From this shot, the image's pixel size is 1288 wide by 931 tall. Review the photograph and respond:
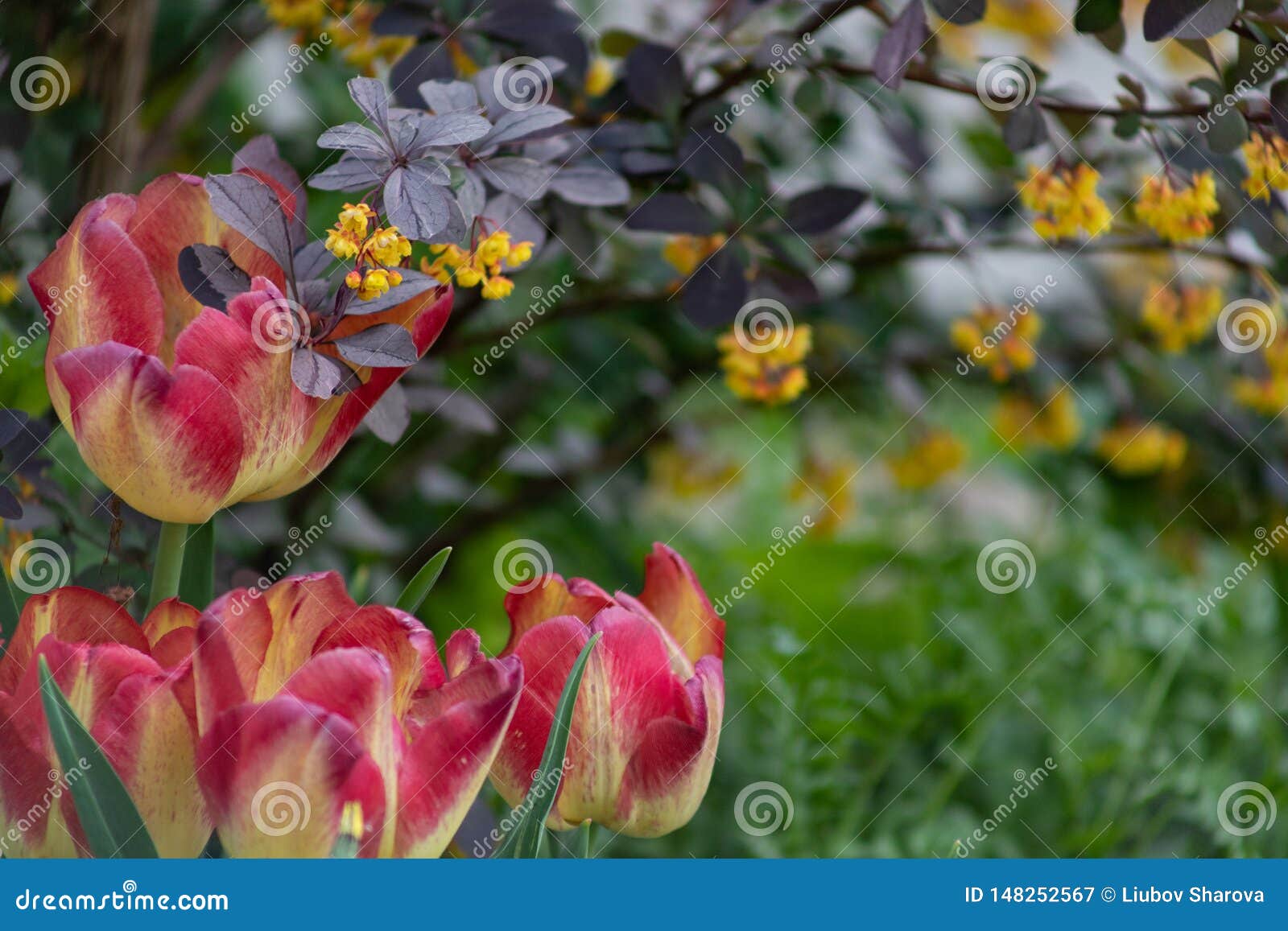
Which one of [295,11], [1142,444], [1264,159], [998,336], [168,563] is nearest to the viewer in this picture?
[168,563]

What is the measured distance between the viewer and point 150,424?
37 cm

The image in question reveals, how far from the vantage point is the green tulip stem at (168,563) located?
1.40 feet

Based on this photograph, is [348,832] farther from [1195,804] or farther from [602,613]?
[1195,804]

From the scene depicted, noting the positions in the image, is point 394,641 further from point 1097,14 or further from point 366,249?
point 1097,14

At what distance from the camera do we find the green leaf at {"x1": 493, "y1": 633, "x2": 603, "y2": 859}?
370mm

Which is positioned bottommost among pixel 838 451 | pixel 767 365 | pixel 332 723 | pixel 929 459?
pixel 838 451

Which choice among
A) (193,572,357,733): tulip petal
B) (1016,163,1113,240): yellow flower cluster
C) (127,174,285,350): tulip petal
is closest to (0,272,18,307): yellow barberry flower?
(127,174,285,350): tulip petal

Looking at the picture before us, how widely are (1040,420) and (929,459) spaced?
0.34 ft

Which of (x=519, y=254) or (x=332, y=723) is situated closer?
(x=332, y=723)

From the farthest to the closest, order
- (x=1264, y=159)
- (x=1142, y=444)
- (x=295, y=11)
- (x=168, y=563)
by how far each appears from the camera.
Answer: (x=1142, y=444)
(x=295, y=11)
(x=1264, y=159)
(x=168, y=563)

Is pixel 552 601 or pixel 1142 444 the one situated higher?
pixel 552 601

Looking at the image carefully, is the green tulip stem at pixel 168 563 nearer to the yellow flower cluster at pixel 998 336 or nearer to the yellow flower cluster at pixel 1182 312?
the yellow flower cluster at pixel 998 336

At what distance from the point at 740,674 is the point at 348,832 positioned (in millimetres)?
746

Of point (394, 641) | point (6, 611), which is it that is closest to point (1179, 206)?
point (394, 641)
